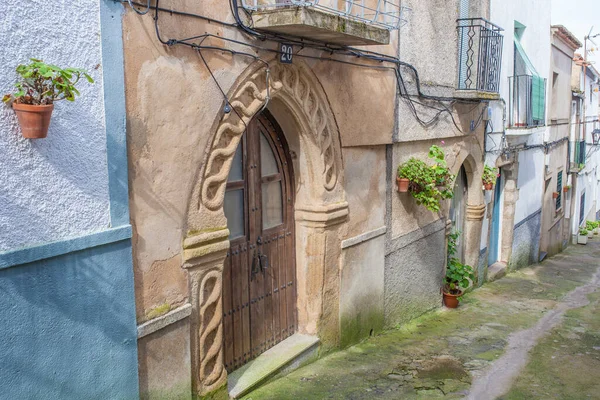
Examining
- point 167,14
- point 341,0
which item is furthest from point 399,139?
point 167,14

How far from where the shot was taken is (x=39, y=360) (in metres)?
3.40

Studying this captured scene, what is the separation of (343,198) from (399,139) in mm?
1543

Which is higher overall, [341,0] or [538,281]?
[341,0]

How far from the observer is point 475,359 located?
7.19m

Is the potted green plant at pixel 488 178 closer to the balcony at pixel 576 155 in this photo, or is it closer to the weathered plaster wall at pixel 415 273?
the weathered plaster wall at pixel 415 273

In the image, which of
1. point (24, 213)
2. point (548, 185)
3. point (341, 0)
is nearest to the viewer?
point (24, 213)

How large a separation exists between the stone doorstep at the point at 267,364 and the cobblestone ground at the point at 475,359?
0.10 m

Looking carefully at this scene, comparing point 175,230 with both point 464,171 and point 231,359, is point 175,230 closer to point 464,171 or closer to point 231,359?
point 231,359

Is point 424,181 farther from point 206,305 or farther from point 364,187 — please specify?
point 206,305

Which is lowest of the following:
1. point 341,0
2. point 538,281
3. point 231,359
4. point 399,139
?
point 538,281

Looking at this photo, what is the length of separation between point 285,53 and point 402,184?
294 cm

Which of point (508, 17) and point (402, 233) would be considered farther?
point (508, 17)

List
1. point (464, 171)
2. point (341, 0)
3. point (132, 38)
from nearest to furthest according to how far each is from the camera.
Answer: point (132, 38), point (341, 0), point (464, 171)

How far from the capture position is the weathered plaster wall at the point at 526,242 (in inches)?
555
